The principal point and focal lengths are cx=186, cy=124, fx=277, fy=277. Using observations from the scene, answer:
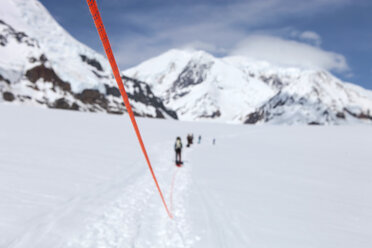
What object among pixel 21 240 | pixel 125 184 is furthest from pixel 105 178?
pixel 21 240

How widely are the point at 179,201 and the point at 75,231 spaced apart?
3833mm

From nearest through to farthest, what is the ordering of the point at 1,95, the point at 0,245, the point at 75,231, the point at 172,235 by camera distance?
1. the point at 0,245
2. the point at 75,231
3. the point at 172,235
4. the point at 1,95

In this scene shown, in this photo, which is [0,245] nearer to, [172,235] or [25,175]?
[172,235]

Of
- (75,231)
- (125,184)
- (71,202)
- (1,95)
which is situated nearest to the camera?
(75,231)

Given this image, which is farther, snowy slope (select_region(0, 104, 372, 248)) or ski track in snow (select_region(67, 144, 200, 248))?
snowy slope (select_region(0, 104, 372, 248))

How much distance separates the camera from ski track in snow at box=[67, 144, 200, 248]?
576cm

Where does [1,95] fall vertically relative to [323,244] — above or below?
above

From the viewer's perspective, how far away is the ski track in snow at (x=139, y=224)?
5762mm

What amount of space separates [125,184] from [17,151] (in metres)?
6.84

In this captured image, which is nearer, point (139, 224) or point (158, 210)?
point (139, 224)

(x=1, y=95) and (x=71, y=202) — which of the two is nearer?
(x=71, y=202)

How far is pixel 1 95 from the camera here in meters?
193

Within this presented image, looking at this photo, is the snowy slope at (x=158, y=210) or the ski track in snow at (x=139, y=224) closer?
the ski track in snow at (x=139, y=224)

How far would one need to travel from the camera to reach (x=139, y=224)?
671 centimetres
